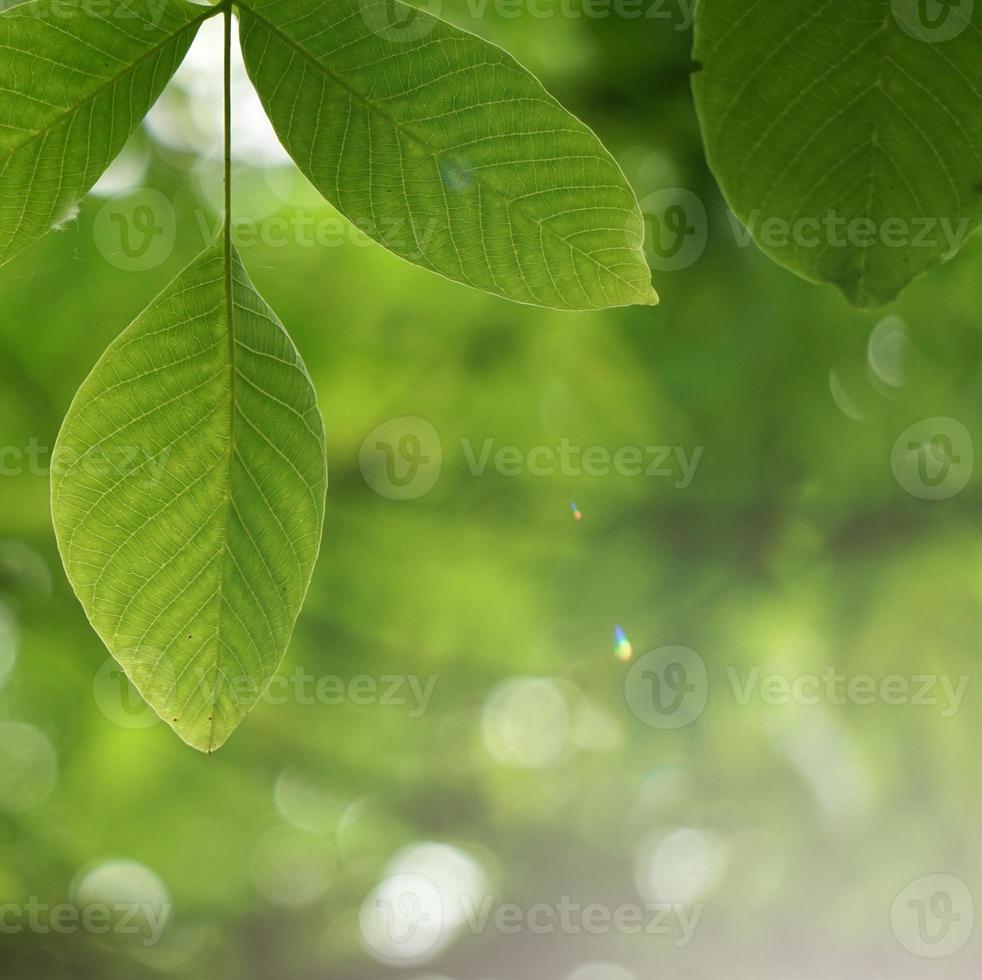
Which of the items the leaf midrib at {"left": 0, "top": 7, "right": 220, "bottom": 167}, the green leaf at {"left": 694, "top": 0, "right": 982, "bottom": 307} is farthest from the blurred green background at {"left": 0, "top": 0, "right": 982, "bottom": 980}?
the green leaf at {"left": 694, "top": 0, "right": 982, "bottom": 307}

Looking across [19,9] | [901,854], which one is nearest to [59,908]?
[901,854]

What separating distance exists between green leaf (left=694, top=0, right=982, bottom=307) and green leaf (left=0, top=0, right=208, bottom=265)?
0.64 ft

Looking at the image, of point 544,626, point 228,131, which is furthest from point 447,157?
point 544,626

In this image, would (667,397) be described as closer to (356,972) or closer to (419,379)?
(419,379)

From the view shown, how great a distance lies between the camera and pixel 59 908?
2.21 meters

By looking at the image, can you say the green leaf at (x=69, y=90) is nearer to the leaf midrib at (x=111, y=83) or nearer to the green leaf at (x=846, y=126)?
the leaf midrib at (x=111, y=83)

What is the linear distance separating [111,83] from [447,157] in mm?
130

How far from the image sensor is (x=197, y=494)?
372 millimetres

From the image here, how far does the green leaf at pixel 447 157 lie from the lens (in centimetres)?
33

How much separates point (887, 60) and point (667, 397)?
5.08 feet

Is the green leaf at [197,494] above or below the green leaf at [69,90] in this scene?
below

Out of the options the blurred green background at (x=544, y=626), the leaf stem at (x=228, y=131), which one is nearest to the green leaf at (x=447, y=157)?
the leaf stem at (x=228, y=131)

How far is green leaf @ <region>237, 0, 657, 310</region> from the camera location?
0.33m

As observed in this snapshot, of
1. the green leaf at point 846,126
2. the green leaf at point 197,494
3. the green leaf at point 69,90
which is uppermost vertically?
the green leaf at point 846,126
